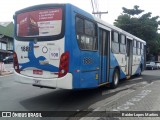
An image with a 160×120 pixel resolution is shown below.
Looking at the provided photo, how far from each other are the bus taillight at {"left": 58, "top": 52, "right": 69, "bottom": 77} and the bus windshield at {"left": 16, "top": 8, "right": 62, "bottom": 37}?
781 millimetres

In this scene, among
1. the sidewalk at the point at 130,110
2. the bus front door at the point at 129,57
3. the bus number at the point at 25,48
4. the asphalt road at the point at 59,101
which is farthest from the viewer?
the bus front door at the point at 129,57

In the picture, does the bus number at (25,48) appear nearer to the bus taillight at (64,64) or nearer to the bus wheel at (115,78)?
the bus taillight at (64,64)

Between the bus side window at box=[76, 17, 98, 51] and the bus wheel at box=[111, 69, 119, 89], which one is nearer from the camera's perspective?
the bus side window at box=[76, 17, 98, 51]

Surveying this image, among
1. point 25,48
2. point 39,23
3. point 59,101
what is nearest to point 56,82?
point 59,101

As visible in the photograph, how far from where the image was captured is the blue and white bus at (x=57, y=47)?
25.6 ft

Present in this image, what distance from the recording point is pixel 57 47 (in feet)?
25.8

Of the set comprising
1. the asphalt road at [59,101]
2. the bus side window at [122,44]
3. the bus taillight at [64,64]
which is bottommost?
the asphalt road at [59,101]

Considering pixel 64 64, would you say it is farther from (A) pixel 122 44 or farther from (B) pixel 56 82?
(A) pixel 122 44

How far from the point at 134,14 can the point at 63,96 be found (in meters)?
38.6

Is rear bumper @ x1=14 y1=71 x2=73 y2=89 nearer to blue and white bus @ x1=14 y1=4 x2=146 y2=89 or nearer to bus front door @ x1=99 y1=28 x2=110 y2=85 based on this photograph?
blue and white bus @ x1=14 y1=4 x2=146 y2=89

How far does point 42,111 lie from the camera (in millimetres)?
7328

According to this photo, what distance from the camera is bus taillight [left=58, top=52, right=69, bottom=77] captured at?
772cm

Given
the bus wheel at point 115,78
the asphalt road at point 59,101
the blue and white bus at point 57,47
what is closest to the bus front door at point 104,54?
the blue and white bus at point 57,47

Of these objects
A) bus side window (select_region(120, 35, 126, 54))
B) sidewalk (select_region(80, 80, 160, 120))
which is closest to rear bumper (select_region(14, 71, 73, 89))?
sidewalk (select_region(80, 80, 160, 120))
